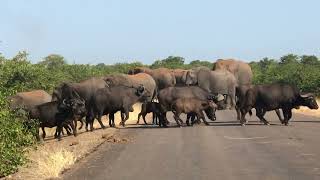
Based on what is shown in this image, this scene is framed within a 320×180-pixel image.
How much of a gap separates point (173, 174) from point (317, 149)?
5.55 m

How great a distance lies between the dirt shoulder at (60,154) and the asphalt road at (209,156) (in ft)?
Answer: 1.11

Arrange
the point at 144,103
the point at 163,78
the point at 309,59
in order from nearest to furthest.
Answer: the point at 144,103
the point at 163,78
the point at 309,59

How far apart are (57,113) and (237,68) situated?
81.9 feet

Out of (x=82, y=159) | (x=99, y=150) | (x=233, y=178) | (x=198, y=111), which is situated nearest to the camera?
(x=233, y=178)

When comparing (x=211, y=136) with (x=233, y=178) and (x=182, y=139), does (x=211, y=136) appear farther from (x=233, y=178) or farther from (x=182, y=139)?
(x=233, y=178)

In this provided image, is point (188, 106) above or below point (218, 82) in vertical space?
below

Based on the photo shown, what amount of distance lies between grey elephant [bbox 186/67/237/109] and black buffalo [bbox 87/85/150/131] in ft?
44.8

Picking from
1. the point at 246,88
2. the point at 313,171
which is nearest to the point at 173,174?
the point at 313,171

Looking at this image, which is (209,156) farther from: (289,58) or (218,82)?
(289,58)

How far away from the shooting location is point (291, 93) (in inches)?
1016

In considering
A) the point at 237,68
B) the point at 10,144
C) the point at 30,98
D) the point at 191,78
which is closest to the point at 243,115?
the point at 30,98

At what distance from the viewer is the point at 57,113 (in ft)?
74.4

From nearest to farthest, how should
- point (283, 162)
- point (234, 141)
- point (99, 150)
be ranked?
point (283, 162) < point (99, 150) < point (234, 141)

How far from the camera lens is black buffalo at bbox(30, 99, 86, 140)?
890 inches
